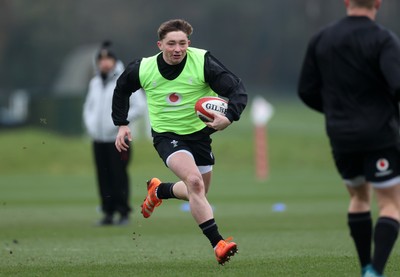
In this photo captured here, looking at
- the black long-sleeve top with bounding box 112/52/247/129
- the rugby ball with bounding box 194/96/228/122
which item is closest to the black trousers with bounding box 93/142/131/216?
the black long-sleeve top with bounding box 112/52/247/129

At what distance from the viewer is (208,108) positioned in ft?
30.6

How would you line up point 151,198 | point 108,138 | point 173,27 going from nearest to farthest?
1. point 173,27
2. point 151,198
3. point 108,138

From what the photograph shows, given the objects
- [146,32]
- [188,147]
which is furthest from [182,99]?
[146,32]

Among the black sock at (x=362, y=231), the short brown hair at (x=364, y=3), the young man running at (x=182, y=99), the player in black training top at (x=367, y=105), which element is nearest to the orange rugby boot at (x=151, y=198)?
the young man running at (x=182, y=99)

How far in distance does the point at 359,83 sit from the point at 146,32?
208ft

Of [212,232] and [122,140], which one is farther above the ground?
[122,140]

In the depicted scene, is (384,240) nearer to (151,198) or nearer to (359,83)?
(359,83)

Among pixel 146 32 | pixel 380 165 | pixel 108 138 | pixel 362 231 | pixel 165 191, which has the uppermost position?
pixel 380 165

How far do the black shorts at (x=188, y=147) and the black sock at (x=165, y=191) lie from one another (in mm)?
517

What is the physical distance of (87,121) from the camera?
15547 mm

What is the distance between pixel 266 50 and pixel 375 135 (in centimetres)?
6044

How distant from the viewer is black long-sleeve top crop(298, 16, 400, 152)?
7359 mm

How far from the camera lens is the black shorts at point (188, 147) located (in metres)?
9.63

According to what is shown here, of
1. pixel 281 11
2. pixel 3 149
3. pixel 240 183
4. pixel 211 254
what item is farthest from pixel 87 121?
pixel 281 11
